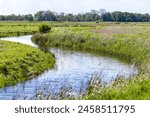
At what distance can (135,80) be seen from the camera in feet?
59.8

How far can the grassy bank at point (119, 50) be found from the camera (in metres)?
15.4

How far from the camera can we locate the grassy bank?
15.4m

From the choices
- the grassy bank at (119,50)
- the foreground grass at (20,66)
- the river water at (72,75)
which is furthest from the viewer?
the foreground grass at (20,66)

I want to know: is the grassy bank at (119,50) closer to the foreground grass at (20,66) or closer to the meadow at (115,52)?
the meadow at (115,52)

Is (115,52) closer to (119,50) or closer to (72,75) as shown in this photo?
(119,50)

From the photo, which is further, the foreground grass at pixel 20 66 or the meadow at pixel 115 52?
the foreground grass at pixel 20 66

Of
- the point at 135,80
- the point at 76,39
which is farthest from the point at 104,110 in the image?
the point at 76,39

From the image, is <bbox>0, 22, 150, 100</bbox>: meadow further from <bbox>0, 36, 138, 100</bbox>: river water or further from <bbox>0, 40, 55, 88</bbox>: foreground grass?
<bbox>0, 36, 138, 100</bbox>: river water

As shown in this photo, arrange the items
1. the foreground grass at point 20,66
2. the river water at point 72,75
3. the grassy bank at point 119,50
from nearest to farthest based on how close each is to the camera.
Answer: the grassy bank at point 119,50 → the river water at point 72,75 → the foreground grass at point 20,66

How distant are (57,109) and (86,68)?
23.9 meters

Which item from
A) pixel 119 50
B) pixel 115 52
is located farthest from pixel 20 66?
pixel 119 50

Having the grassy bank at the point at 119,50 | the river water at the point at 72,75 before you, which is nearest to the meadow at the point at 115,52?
the grassy bank at the point at 119,50

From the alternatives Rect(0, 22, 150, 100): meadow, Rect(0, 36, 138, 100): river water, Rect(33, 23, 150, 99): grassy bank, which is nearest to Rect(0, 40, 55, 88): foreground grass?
Rect(0, 22, 150, 100): meadow

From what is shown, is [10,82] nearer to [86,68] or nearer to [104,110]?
[86,68]
